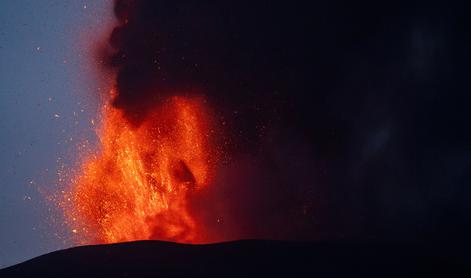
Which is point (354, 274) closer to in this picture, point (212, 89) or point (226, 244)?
point (226, 244)

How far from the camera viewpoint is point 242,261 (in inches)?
762

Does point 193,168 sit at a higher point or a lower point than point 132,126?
lower

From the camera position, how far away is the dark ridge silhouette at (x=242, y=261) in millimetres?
18281

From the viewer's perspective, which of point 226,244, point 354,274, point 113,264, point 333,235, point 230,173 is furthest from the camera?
point 230,173

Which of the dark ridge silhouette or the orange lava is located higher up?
the orange lava

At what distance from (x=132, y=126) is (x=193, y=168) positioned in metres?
5.11

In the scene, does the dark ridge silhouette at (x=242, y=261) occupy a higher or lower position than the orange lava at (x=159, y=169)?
lower

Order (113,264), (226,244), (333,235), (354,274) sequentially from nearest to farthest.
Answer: (354,274) < (113,264) < (226,244) < (333,235)

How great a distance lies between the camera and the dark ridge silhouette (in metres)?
18.3

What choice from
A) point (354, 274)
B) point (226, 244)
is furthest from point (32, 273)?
point (354, 274)

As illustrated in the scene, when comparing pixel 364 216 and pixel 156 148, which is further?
pixel 364 216

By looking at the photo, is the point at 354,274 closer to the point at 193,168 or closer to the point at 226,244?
the point at 226,244

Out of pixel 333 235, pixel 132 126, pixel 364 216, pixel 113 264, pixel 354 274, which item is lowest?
pixel 354 274

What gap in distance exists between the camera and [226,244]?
21234 mm
